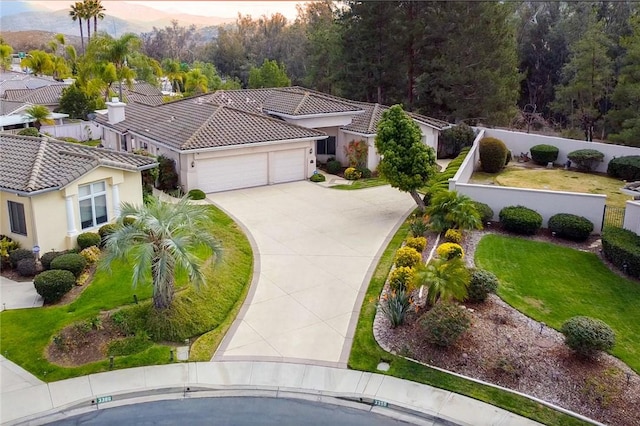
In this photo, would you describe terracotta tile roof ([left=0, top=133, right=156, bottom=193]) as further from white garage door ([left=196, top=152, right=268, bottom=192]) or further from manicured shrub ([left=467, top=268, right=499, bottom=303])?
manicured shrub ([left=467, top=268, right=499, bottom=303])

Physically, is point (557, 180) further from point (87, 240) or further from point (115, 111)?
point (115, 111)

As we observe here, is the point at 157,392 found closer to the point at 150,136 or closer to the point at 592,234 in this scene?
the point at 592,234

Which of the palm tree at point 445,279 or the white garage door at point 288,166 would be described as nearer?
the palm tree at point 445,279

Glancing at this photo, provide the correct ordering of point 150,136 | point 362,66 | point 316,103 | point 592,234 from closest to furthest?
1. point 592,234
2. point 150,136
3. point 316,103
4. point 362,66

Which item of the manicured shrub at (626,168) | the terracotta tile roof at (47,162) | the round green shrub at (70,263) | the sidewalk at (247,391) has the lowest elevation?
the sidewalk at (247,391)

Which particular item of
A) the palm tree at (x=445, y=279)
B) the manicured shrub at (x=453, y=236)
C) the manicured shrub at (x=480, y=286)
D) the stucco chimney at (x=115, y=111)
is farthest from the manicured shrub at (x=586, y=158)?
Result: the stucco chimney at (x=115, y=111)

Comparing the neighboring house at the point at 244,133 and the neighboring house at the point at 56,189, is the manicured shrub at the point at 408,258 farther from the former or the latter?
the neighboring house at the point at 244,133

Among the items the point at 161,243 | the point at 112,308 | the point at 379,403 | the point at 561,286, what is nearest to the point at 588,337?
the point at 379,403

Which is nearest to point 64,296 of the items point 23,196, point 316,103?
point 23,196
